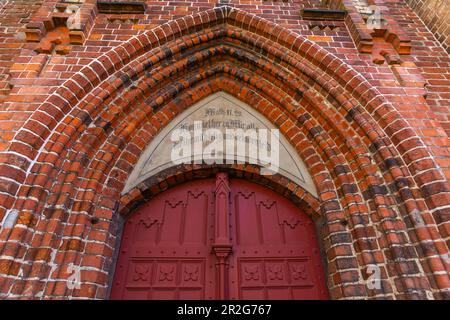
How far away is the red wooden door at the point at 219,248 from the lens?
8.97 ft

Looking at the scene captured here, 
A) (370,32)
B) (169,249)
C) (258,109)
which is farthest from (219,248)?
(370,32)

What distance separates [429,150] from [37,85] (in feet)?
13.1

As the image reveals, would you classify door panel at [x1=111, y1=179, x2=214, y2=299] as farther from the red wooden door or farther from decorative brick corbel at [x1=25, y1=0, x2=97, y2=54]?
decorative brick corbel at [x1=25, y1=0, x2=97, y2=54]

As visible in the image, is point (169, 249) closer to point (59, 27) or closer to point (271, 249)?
point (271, 249)

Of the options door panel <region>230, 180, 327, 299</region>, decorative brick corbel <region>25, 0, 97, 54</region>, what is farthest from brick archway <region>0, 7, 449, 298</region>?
decorative brick corbel <region>25, 0, 97, 54</region>

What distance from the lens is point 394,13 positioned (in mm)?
4730

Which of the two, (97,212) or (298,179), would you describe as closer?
(97,212)

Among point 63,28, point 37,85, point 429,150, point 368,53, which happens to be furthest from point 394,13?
point 37,85

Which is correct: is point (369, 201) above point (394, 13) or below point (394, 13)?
below

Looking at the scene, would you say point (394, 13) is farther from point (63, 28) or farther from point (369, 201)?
point (63, 28)

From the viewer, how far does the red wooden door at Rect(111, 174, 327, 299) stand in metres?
2.73

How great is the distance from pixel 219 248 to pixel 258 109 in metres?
1.84

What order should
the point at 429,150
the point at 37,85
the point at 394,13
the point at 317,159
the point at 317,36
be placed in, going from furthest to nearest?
the point at 394,13 → the point at 317,36 → the point at 317,159 → the point at 37,85 → the point at 429,150

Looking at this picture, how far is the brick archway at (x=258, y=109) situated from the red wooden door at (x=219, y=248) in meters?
0.30
